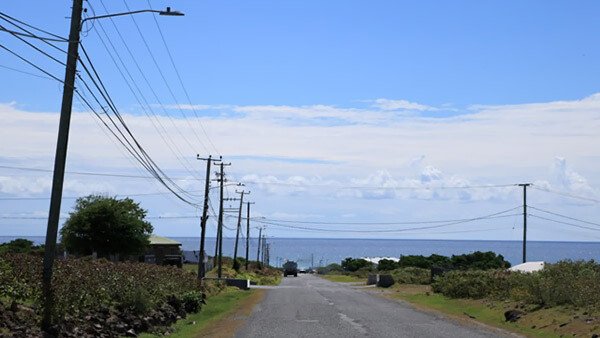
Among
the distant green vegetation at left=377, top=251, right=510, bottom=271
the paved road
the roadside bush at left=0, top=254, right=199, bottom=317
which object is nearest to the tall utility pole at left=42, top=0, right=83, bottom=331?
the roadside bush at left=0, top=254, right=199, bottom=317

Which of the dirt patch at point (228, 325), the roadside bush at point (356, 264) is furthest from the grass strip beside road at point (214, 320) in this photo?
the roadside bush at point (356, 264)

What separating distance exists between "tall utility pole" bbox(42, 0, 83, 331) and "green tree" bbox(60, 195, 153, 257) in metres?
49.0

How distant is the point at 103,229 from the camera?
6781 cm

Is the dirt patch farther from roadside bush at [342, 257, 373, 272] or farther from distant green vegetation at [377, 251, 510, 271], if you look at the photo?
roadside bush at [342, 257, 373, 272]

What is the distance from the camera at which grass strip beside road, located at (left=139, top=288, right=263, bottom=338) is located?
24.9m

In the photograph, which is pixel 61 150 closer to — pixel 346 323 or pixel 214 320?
pixel 346 323

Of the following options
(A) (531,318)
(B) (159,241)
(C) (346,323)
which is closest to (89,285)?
(C) (346,323)

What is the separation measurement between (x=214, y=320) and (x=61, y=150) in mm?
13103

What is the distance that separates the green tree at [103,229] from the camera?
6744cm

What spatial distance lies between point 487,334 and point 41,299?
13304 mm

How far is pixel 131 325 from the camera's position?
22.9m

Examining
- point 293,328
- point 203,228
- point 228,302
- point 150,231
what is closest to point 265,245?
point 150,231

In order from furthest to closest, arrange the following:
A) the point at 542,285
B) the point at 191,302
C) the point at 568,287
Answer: the point at 191,302 → the point at 542,285 → the point at 568,287

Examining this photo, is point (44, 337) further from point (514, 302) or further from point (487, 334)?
point (514, 302)
